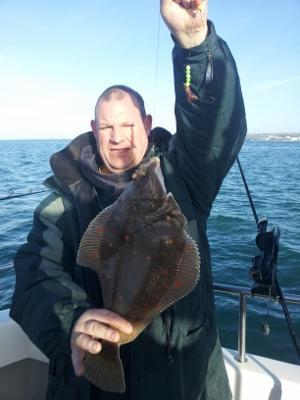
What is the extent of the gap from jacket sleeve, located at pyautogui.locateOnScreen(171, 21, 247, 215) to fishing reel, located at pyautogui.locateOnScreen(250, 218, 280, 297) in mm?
869

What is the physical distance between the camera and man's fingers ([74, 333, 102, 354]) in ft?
5.57

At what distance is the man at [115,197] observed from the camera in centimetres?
194

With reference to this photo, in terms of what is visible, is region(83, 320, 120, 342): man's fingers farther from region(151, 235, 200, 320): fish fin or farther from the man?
region(151, 235, 200, 320): fish fin

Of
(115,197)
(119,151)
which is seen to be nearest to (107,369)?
(115,197)

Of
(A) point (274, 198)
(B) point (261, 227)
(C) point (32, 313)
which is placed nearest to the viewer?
(C) point (32, 313)

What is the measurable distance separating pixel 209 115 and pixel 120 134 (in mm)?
626

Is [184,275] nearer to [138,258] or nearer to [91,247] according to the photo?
[138,258]

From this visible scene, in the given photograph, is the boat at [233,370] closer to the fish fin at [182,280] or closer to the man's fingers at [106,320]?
the fish fin at [182,280]

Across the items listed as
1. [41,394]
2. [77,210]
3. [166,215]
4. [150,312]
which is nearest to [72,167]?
[77,210]

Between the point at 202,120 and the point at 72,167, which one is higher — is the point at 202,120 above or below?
above

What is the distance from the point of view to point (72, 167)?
2.45m

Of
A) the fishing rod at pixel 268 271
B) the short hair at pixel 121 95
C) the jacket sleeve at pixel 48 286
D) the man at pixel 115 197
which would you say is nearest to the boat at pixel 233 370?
the fishing rod at pixel 268 271

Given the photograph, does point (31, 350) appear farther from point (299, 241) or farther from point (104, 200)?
point (299, 241)

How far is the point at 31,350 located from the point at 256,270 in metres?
2.10
